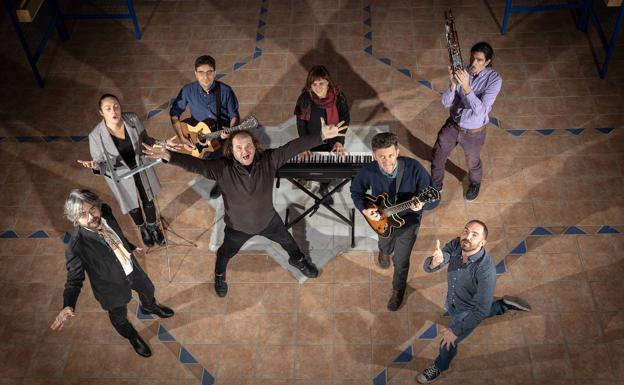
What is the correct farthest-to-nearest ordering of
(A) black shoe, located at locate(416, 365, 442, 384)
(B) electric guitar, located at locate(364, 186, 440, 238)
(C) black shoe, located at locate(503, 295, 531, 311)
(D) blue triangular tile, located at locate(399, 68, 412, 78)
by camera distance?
(D) blue triangular tile, located at locate(399, 68, 412, 78) → (C) black shoe, located at locate(503, 295, 531, 311) → (A) black shoe, located at locate(416, 365, 442, 384) → (B) electric guitar, located at locate(364, 186, 440, 238)

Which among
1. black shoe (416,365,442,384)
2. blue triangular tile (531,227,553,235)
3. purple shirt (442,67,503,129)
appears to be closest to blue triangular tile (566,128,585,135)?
blue triangular tile (531,227,553,235)

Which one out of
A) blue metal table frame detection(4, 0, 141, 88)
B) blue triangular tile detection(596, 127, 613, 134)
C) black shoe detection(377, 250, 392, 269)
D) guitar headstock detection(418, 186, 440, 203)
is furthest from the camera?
blue metal table frame detection(4, 0, 141, 88)

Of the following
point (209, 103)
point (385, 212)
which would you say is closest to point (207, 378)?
point (385, 212)

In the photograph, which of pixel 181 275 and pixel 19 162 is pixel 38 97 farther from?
pixel 181 275

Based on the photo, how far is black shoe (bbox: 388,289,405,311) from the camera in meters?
5.62

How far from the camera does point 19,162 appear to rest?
23.5 feet

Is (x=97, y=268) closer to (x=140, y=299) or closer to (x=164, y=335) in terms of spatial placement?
(x=140, y=299)

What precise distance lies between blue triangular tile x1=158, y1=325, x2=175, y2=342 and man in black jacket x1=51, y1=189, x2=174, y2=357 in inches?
18.9

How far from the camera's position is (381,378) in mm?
5371

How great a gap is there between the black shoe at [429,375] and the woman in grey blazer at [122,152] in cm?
272

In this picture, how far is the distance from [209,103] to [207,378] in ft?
7.48

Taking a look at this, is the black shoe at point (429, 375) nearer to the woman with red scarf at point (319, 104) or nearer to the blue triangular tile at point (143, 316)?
the woman with red scarf at point (319, 104)

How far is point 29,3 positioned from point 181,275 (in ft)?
11.8

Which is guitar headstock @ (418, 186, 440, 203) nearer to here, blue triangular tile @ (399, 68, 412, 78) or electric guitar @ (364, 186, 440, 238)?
electric guitar @ (364, 186, 440, 238)
